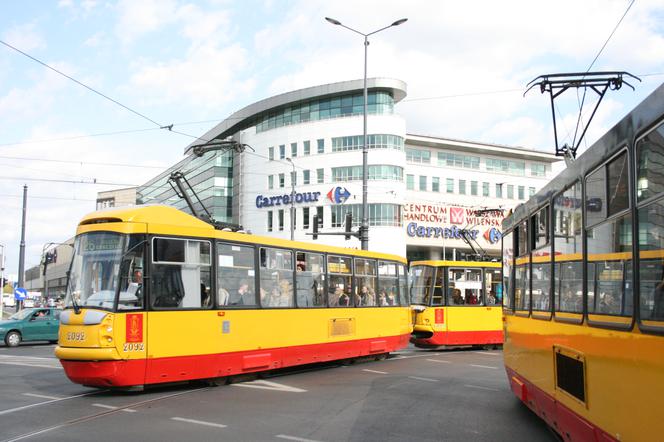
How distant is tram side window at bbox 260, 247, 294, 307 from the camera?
13.9 meters

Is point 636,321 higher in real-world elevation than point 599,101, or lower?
lower

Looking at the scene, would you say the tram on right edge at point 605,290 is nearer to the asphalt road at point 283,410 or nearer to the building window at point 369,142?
the asphalt road at point 283,410

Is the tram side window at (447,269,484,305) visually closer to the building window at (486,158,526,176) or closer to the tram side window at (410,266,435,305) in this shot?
the tram side window at (410,266,435,305)

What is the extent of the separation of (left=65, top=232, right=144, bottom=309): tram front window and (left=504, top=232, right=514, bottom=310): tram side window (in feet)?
19.6

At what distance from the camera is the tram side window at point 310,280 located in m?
15.1

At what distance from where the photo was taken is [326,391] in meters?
11.9

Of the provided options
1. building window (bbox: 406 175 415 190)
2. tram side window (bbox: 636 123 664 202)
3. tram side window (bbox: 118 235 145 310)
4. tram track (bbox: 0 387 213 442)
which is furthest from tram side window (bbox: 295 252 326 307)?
building window (bbox: 406 175 415 190)

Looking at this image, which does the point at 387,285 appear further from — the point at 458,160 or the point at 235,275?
the point at 458,160

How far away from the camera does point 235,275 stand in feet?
43.0

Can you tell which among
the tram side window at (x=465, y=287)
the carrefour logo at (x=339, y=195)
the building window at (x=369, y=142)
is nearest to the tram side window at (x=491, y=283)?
the tram side window at (x=465, y=287)

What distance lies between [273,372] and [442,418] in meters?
6.58

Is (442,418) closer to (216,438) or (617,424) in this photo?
(216,438)

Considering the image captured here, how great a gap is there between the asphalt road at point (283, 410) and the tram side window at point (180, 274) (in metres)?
1.58

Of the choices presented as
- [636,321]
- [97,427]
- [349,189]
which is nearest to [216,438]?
[97,427]
